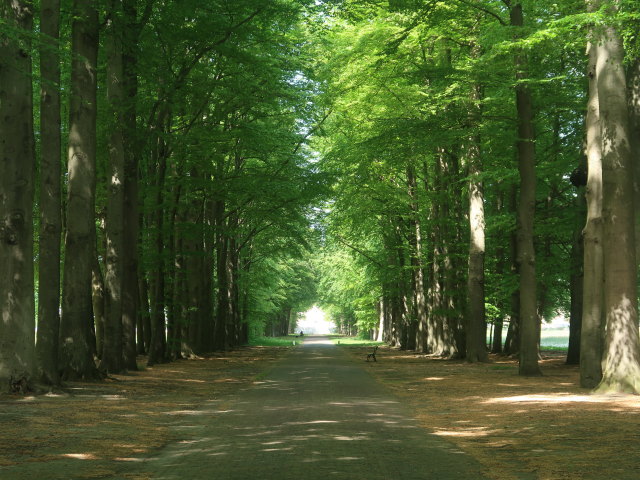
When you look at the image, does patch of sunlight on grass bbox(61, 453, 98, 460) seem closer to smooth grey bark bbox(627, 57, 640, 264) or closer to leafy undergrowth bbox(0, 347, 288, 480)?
leafy undergrowth bbox(0, 347, 288, 480)

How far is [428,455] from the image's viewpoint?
8.33 meters

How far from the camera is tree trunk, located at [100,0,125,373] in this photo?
19.1 metres

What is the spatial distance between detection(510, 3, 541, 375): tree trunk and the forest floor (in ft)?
4.21

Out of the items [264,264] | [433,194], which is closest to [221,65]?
[433,194]

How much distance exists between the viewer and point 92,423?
10633mm

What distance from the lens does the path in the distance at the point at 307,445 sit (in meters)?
7.25

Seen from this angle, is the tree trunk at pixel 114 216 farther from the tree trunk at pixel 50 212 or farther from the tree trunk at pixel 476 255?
the tree trunk at pixel 476 255

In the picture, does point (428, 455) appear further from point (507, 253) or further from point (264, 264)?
point (264, 264)

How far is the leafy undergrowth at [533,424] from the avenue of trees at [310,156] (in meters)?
1.56

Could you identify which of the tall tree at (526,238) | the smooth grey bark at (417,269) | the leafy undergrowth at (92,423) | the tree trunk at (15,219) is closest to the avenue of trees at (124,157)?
the tree trunk at (15,219)

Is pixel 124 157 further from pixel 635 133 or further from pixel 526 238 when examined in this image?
pixel 635 133

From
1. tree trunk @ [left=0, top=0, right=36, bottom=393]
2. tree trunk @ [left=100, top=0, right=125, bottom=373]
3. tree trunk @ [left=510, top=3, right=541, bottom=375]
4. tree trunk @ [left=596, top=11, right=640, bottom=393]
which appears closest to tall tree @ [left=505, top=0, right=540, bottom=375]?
tree trunk @ [left=510, top=3, right=541, bottom=375]

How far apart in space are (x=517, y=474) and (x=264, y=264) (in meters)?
48.4

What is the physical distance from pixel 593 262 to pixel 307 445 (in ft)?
31.8
